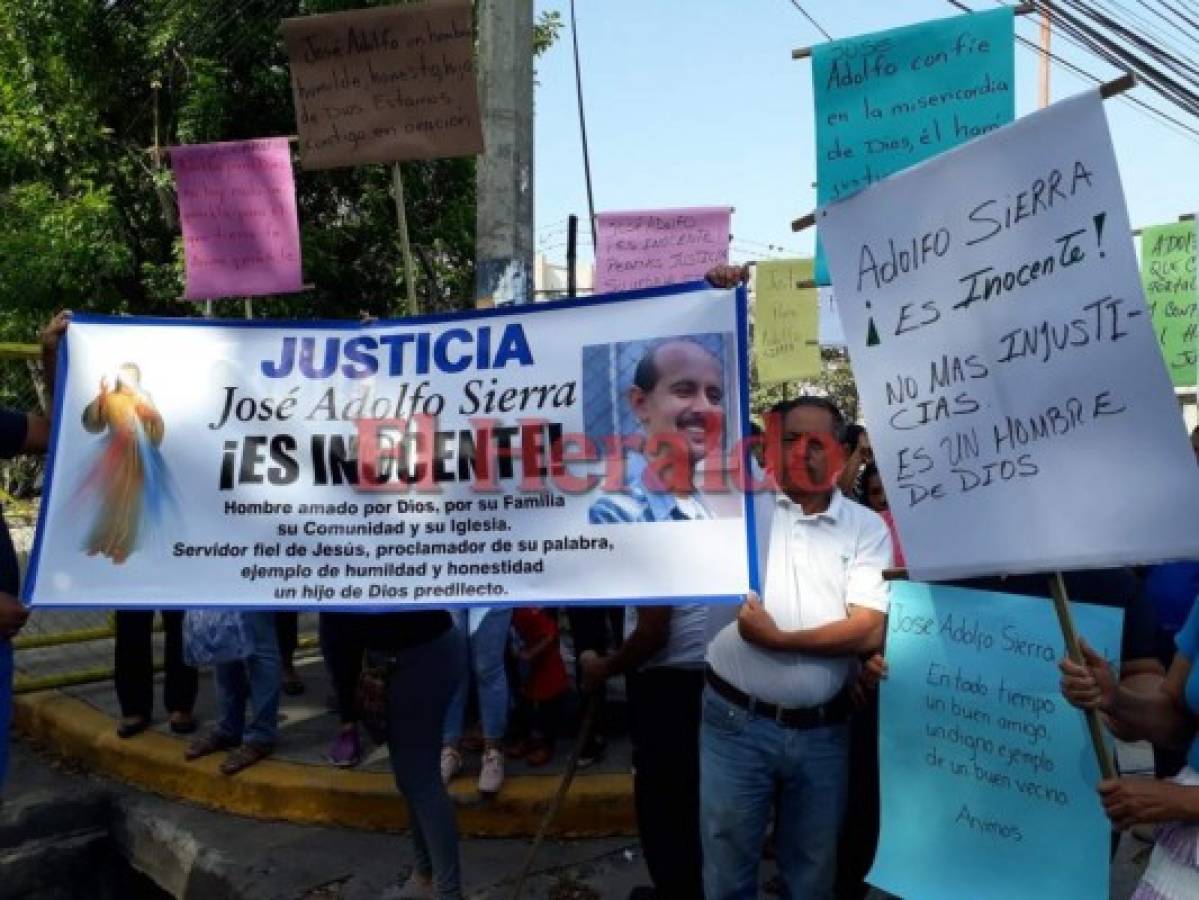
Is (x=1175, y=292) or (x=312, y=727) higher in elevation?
(x=1175, y=292)

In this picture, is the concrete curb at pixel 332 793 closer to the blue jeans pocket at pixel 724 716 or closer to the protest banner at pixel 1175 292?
the blue jeans pocket at pixel 724 716

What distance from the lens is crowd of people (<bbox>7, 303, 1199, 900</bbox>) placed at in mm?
2033

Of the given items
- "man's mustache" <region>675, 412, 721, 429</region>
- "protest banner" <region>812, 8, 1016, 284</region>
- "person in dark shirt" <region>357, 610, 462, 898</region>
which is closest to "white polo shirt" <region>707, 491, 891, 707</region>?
"man's mustache" <region>675, 412, 721, 429</region>

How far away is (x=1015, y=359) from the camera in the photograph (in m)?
2.02

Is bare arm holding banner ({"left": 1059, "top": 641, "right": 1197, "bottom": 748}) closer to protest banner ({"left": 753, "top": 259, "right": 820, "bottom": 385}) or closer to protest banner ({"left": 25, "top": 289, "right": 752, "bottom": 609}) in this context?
protest banner ({"left": 25, "top": 289, "right": 752, "bottom": 609})

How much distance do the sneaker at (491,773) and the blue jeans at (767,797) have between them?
1.60 metres

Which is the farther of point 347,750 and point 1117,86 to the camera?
point 347,750

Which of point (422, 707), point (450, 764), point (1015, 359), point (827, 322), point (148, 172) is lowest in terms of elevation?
point (450, 764)

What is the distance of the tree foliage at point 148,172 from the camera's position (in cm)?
1043

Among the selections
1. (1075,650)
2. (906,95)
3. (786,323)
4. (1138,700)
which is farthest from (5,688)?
(786,323)

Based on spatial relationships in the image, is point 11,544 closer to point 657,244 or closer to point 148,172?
point 657,244

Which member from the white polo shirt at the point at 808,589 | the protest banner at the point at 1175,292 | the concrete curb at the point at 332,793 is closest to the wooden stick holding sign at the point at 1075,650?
the white polo shirt at the point at 808,589

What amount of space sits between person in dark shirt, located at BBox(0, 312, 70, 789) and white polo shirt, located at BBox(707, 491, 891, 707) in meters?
1.89

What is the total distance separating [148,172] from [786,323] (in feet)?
26.2
